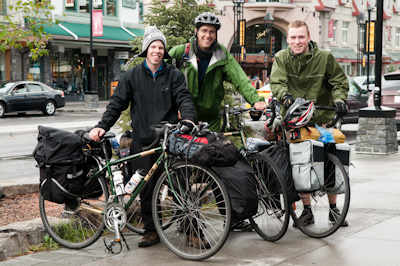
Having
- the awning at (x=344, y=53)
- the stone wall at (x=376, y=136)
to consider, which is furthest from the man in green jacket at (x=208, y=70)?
the awning at (x=344, y=53)

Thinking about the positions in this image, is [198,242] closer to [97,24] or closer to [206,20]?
[206,20]

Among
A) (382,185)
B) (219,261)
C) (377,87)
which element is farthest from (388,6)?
(219,261)

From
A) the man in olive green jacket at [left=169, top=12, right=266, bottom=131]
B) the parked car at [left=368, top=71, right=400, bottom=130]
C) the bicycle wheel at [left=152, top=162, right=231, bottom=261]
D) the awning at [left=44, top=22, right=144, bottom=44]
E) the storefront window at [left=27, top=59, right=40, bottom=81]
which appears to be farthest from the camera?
the storefront window at [left=27, top=59, right=40, bottom=81]

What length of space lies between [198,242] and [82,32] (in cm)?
3326

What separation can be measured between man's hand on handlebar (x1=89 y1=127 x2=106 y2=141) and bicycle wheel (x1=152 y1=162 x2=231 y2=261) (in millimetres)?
674

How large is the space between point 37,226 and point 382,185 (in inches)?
198

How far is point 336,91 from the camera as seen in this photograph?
6.32 metres

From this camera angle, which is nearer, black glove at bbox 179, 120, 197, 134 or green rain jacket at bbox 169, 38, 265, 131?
black glove at bbox 179, 120, 197, 134

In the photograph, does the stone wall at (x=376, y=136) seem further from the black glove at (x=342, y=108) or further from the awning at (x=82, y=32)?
the awning at (x=82, y=32)

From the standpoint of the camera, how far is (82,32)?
37.2 m

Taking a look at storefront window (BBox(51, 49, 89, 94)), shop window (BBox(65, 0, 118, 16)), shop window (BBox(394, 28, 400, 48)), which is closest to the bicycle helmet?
storefront window (BBox(51, 49, 89, 94))

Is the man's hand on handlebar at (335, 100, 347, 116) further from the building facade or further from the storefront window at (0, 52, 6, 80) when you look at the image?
the storefront window at (0, 52, 6, 80)

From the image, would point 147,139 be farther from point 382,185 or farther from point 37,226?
point 382,185

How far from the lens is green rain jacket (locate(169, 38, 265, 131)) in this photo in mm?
6184
